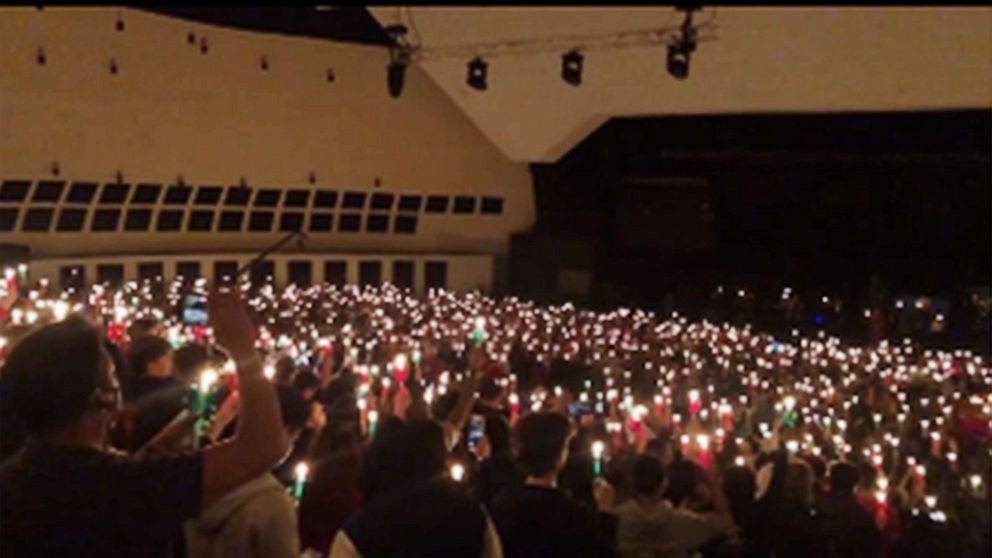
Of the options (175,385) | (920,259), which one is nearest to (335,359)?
(175,385)

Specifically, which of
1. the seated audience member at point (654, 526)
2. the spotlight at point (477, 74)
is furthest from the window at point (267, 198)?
the seated audience member at point (654, 526)

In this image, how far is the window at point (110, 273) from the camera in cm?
2219

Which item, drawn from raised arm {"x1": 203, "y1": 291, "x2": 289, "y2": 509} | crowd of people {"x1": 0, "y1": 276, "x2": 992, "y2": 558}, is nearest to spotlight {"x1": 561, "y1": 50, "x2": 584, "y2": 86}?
crowd of people {"x1": 0, "y1": 276, "x2": 992, "y2": 558}

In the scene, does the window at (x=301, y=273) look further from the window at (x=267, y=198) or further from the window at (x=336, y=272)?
the window at (x=267, y=198)

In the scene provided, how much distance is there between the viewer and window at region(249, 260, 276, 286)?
23672 mm

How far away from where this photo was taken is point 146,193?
22.6 meters

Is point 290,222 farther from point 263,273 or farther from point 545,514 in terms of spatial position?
point 545,514

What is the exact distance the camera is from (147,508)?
7.19 ft

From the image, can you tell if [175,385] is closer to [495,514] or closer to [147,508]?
[495,514]

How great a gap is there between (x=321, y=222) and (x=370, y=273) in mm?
1489

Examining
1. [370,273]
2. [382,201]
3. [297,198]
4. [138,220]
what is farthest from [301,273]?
[138,220]

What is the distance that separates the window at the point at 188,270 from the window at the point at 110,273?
1.12 metres

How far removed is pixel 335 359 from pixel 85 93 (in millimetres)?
11755

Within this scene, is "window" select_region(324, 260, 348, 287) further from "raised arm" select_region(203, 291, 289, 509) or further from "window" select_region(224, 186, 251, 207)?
"raised arm" select_region(203, 291, 289, 509)
